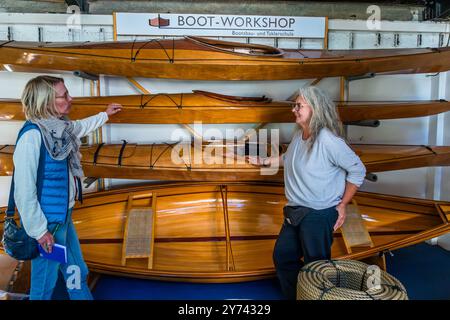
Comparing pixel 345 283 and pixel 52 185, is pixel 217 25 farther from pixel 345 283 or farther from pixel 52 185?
pixel 345 283

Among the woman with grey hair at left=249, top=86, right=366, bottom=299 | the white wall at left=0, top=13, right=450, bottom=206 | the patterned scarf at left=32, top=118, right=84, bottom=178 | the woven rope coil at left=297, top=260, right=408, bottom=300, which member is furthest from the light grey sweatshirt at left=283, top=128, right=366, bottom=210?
the white wall at left=0, top=13, right=450, bottom=206

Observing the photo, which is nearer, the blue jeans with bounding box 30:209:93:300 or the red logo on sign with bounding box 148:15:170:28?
the blue jeans with bounding box 30:209:93:300

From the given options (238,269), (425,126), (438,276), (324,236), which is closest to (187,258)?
(238,269)

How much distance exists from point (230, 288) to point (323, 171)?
1119 millimetres

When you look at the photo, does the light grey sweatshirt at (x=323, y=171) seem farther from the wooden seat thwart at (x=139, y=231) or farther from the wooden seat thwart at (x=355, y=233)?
the wooden seat thwart at (x=139, y=231)

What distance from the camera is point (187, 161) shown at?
2.64m

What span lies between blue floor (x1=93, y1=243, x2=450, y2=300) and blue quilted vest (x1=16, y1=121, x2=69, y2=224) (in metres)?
1.00

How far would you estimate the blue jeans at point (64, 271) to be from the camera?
5.26 feet

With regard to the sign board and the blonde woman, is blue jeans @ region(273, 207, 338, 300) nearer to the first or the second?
the blonde woman

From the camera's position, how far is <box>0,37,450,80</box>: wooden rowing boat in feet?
7.91

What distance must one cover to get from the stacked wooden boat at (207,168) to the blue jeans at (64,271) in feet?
1.85

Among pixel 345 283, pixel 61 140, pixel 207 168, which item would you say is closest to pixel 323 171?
pixel 345 283

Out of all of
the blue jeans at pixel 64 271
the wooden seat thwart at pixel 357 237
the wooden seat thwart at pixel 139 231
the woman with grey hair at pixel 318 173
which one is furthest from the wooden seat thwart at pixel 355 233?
the blue jeans at pixel 64 271

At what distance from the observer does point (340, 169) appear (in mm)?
1816
